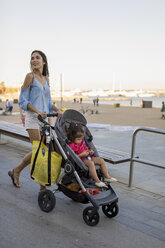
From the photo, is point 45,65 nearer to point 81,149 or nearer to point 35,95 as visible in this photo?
point 35,95

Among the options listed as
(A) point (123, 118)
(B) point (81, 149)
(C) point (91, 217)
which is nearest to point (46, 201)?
(C) point (91, 217)

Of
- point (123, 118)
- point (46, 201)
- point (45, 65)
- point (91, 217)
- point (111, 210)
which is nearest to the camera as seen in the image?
point (91, 217)

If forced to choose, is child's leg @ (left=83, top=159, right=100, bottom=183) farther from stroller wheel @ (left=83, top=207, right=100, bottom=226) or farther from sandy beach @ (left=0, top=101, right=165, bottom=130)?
sandy beach @ (left=0, top=101, right=165, bottom=130)

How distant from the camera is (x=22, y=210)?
3.75 m

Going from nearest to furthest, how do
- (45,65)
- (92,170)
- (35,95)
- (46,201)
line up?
1. (92,170)
2. (46,201)
3. (35,95)
4. (45,65)

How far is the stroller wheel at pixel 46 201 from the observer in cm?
364

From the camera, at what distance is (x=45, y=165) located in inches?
145

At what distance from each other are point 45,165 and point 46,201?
0.47m

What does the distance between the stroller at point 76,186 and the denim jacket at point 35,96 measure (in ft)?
1.75

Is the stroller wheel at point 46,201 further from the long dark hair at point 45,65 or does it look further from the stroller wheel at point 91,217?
the long dark hair at point 45,65

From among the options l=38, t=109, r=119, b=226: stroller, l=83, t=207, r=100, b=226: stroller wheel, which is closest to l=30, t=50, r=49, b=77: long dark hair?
l=38, t=109, r=119, b=226: stroller

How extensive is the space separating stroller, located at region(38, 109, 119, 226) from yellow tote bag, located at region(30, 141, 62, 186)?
0.30 ft

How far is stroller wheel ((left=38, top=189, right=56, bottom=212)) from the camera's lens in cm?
364

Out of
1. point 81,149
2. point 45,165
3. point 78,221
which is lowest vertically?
point 78,221
